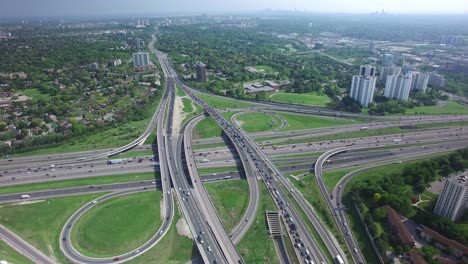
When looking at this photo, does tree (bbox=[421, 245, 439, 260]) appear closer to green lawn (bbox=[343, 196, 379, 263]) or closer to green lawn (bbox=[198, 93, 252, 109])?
green lawn (bbox=[343, 196, 379, 263])

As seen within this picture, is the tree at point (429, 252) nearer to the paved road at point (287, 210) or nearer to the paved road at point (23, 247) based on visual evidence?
the paved road at point (287, 210)

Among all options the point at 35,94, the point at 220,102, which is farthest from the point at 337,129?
the point at 35,94

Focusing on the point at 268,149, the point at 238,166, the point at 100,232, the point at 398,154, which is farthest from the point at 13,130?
the point at 398,154

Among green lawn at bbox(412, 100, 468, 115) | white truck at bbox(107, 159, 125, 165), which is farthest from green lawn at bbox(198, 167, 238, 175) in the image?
green lawn at bbox(412, 100, 468, 115)

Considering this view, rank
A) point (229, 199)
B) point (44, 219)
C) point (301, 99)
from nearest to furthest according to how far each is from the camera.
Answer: point (44, 219)
point (229, 199)
point (301, 99)

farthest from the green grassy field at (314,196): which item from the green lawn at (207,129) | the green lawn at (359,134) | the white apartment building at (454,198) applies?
the green lawn at (207,129)

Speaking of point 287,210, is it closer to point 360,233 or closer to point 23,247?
point 360,233

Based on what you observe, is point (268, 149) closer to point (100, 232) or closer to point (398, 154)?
point (398, 154)
